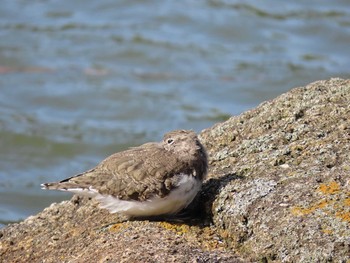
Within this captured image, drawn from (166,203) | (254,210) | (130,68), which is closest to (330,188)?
(254,210)

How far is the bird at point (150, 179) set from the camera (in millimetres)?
6480

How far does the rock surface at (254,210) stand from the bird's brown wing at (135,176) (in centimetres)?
24

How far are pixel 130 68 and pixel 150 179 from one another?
12.6 meters

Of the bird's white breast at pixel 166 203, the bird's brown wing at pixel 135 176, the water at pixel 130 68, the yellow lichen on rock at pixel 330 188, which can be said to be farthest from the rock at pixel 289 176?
the water at pixel 130 68

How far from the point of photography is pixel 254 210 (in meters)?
6.23

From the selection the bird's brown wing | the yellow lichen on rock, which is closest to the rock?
the yellow lichen on rock

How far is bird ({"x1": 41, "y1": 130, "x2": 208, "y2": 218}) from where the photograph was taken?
6480 millimetres

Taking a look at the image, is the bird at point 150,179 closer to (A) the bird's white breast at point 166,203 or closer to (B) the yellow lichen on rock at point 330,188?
(A) the bird's white breast at point 166,203

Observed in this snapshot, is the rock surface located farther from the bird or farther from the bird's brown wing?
the bird's brown wing

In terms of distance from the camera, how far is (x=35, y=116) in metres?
16.9

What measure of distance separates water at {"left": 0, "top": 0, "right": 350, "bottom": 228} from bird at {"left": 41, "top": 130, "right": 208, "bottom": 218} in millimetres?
7082

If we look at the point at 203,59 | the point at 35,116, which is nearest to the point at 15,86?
the point at 35,116

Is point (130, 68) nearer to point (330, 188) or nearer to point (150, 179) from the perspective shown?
point (150, 179)

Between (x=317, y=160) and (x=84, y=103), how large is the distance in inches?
443
